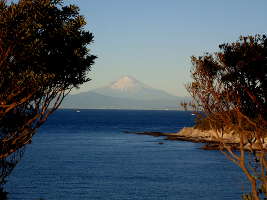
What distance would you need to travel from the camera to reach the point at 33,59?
59.4ft

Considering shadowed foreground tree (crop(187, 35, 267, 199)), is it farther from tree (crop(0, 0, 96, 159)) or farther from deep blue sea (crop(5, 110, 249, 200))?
deep blue sea (crop(5, 110, 249, 200))

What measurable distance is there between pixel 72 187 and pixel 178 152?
51916 millimetres

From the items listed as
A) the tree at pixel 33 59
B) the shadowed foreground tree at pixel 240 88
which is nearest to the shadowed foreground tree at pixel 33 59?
the tree at pixel 33 59

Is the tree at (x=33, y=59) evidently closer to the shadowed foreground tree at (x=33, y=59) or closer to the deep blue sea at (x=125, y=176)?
the shadowed foreground tree at (x=33, y=59)

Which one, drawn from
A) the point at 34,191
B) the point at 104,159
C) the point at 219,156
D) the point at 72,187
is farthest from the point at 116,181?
the point at 219,156

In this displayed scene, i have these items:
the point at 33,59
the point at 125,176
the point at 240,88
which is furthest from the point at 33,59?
the point at 125,176

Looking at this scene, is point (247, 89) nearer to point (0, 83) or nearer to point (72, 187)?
point (0, 83)

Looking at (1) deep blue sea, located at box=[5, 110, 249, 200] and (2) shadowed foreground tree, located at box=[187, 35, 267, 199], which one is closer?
(2) shadowed foreground tree, located at box=[187, 35, 267, 199]

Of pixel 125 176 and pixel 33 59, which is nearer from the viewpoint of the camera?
pixel 33 59

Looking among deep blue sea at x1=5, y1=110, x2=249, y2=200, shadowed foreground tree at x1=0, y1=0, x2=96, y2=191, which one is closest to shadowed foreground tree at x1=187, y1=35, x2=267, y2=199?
shadowed foreground tree at x1=0, y1=0, x2=96, y2=191

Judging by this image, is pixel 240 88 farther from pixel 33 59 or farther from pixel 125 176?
pixel 125 176

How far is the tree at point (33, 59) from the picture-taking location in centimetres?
1698

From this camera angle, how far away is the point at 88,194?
183 feet

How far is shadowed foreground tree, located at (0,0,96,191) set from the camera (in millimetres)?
16984
